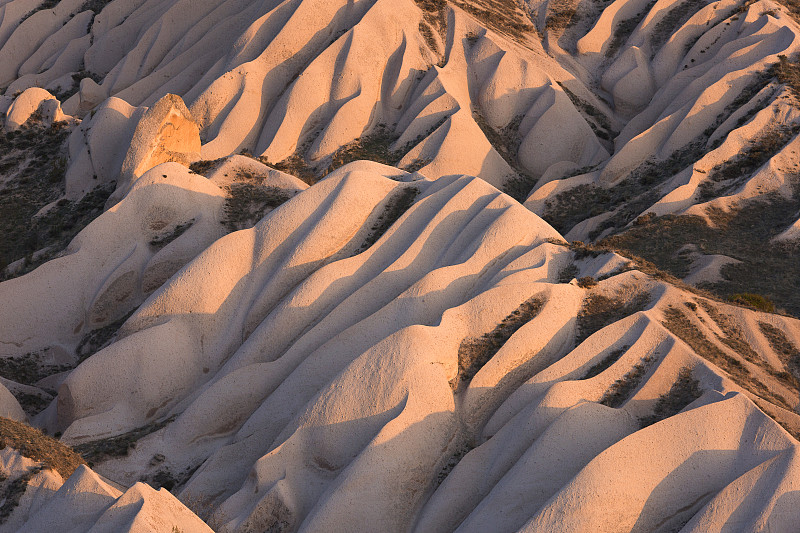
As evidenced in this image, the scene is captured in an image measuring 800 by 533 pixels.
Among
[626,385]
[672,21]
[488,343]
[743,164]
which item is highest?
[672,21]

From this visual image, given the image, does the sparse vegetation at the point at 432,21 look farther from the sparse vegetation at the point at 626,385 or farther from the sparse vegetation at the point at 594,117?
the sparse vegetation at the point at 626,385

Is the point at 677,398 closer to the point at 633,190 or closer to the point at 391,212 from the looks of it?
the point at 391,212

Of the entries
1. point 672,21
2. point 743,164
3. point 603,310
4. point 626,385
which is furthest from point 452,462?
point 672,21

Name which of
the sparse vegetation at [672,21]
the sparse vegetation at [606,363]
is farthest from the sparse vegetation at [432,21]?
the sparse vegetation at [606,363]

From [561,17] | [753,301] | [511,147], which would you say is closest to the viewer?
[753,301]

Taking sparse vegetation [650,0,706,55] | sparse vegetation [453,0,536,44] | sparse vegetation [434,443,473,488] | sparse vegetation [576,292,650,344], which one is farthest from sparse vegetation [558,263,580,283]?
sparse vegetation [650,0,706,55]
